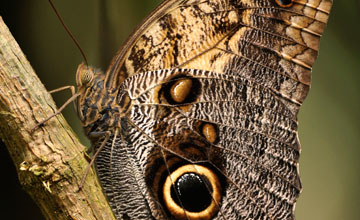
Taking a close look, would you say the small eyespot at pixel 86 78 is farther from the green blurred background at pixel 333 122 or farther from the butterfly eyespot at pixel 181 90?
the green blurred background at pixel 333 122

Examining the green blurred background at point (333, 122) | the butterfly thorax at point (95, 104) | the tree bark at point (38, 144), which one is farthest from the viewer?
the green blurred background at point (333, 122)

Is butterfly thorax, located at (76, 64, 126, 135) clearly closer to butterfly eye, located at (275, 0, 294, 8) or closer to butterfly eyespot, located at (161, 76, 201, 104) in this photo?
butterfly eyespot, located at (161, 76, 201, 104)

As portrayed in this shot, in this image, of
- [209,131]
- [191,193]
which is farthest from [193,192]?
[209,131]

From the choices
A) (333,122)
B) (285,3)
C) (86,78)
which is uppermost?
(333,122)

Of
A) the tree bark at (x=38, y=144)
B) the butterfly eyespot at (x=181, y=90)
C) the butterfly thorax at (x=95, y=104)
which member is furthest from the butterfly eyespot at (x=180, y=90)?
the tree bark at (x=38, y=144)

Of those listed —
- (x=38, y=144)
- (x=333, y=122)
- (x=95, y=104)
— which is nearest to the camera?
(x=38, y=144)

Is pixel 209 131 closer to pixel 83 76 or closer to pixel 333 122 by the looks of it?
pixel 83 76

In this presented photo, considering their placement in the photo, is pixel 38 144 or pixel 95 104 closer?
pixel 38 144
